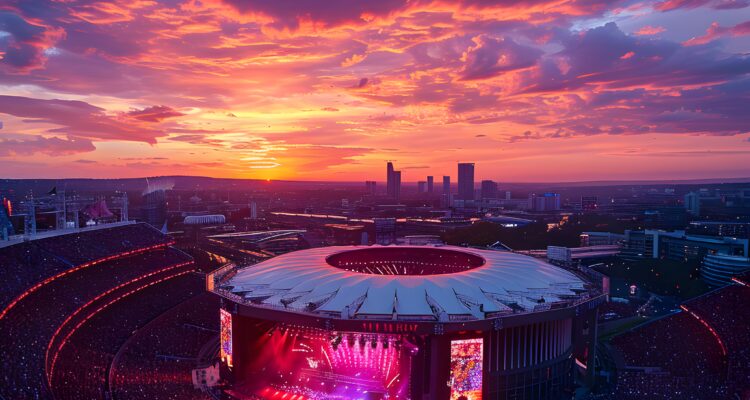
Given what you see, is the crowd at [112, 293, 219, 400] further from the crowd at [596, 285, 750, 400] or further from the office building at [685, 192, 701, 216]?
the office building at [685, 192, 701, 216]

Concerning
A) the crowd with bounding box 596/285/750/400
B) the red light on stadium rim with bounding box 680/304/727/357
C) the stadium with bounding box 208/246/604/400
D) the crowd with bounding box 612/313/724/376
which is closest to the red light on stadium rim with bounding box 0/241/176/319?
the stadium with bounding box 208/246/604/400

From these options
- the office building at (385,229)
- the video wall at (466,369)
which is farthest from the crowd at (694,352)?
the office building at (385,229)

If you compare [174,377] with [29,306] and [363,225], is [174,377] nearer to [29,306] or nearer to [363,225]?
[29,306]

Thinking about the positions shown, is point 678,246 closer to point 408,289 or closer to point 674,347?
point 674,347

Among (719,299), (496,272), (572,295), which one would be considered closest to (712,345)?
(719,299)

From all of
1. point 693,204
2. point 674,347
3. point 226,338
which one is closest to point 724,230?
point 693,204
